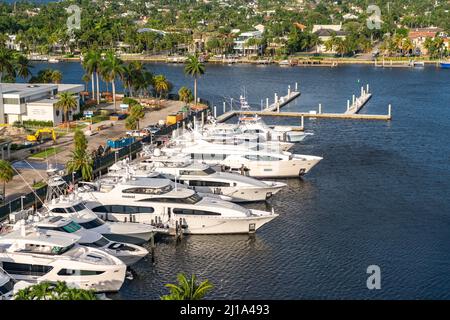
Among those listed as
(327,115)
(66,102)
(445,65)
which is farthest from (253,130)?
(445,65)

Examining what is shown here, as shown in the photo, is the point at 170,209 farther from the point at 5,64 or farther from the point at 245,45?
the point at 245,45

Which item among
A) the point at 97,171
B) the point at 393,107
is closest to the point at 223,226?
the point at 97,171

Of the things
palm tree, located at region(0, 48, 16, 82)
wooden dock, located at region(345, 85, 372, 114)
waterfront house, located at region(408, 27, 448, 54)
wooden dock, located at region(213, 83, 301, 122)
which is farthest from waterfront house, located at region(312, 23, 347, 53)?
palm tree, located at region(0, 48, 16, 82)

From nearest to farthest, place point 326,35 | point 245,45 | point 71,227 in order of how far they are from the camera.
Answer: point 71,227
point 245,45
point 326,35

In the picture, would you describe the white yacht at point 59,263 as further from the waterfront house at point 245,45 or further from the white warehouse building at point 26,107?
the waterfront house at point 245,45

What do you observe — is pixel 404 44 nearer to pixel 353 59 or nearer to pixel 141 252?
pixel 353 59

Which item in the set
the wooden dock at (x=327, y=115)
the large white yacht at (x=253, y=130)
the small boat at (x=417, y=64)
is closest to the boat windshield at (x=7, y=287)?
the large white yacht at (x=253, y=130)
